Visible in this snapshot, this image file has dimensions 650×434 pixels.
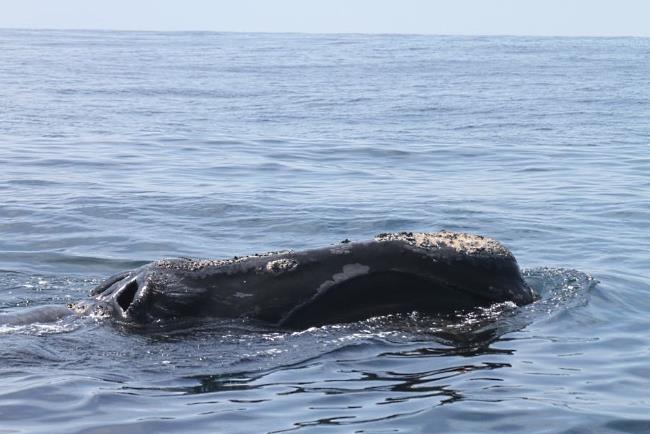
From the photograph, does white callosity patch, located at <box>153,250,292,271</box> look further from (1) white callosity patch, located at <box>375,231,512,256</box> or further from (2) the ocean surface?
(1) white callosity patch, located at <box>375,231,512,256</box>

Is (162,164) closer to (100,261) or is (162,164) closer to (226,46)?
(100,261)

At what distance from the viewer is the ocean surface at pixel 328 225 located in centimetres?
675

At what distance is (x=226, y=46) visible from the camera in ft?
164

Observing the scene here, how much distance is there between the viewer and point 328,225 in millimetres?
13055

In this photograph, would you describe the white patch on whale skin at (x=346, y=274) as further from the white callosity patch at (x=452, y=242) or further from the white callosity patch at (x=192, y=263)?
the white callosity patch at (x=192, y=263)

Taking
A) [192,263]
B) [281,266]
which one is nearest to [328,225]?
[192,263]

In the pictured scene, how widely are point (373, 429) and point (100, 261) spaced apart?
5590 mm

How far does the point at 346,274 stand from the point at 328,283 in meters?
0.12

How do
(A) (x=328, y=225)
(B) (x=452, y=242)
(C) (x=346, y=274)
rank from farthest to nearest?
1. (A) (x=328, y=225)
2. (B) (x=452, y=242)
3. (C) (x=346, y=274)

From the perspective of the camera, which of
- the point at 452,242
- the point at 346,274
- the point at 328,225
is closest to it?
the point at 346,274

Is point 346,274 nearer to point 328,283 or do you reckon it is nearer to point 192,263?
point 328,283

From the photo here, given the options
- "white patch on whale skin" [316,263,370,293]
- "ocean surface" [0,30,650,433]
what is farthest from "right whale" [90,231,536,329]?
"ocean surface" [0,30,650,433]

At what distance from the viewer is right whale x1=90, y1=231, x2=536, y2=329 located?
24.0 feet

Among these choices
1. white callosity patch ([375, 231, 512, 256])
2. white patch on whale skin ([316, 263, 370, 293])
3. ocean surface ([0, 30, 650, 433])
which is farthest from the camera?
white callosity patch ([375, 231, 512, 256])
